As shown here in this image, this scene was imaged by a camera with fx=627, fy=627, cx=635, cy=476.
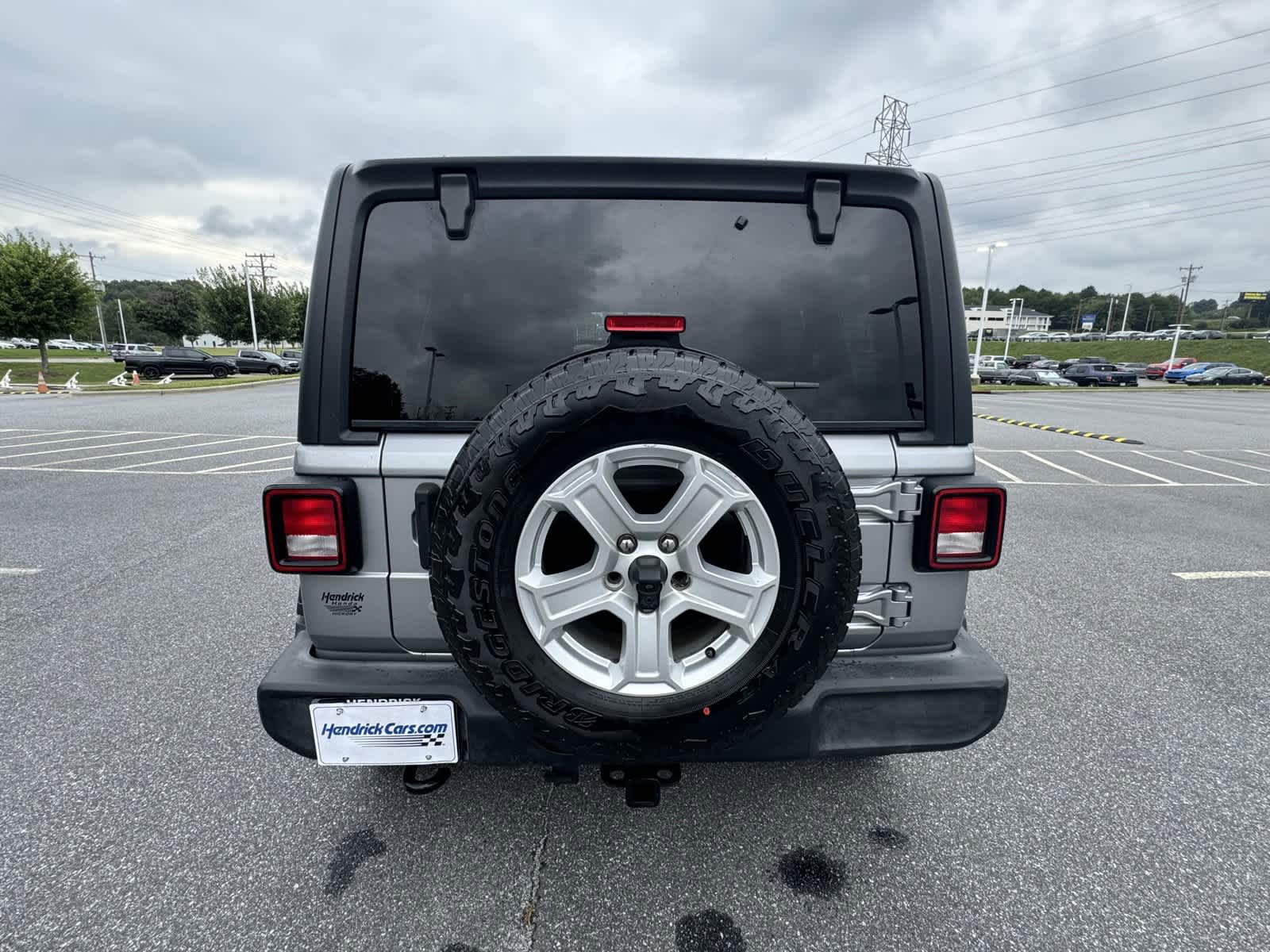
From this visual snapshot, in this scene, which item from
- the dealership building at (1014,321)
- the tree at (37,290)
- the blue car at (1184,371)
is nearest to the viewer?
the tree at (37,290)

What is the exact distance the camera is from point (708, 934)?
1791 millimetres

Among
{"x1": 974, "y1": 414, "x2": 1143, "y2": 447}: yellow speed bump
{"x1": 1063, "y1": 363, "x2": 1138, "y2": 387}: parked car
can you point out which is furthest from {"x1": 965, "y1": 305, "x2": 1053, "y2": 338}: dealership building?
{"x1": 974, "y1": 414, "x2": 1143, "y2": 447}: yellow speed bump

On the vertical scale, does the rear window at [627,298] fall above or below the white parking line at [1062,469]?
above

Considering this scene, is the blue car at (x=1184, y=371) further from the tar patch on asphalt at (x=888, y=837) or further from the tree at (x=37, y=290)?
the tree at (x=37, y=290)

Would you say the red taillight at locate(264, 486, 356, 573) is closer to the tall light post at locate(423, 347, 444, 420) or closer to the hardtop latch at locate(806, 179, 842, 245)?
the tall light post at locate(423, 347, 444, 420)

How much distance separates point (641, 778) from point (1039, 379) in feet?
143

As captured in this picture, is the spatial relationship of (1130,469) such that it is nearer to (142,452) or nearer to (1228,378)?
(142,452)

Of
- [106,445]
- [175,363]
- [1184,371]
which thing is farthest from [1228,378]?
[175,363]

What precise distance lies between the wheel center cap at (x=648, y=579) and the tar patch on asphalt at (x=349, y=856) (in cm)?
135

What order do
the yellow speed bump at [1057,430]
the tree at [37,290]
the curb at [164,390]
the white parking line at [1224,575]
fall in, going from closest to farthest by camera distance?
the white parking line at [1224,575] < the yellow speed bump at [1057,430] < the curb at [164,390] < the tree at [37,290]

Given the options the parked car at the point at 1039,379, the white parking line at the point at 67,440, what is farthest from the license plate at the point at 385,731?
the parked car at the point at 1039,379

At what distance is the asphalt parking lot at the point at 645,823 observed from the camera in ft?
5.98

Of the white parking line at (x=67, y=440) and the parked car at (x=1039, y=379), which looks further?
the parked car at (x=1039, y=379)

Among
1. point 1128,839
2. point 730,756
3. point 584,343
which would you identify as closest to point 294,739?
point 730,756
